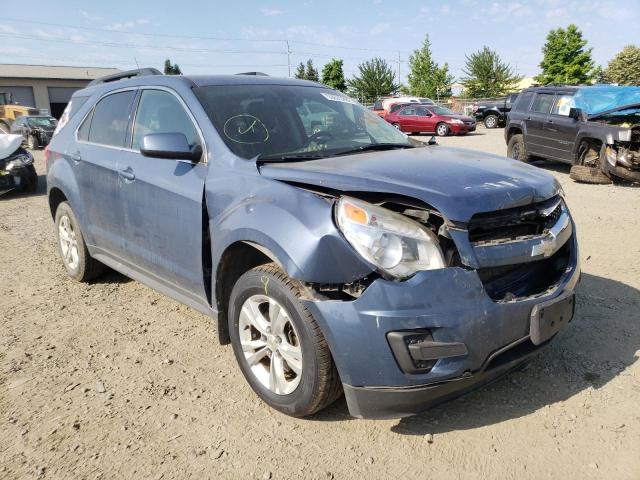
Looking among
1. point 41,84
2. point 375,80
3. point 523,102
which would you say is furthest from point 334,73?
point 523,102

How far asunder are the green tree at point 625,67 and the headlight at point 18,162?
5830 centimetres

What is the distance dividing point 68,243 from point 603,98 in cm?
971

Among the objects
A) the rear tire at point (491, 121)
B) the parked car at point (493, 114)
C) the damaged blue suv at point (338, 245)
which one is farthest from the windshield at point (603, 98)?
the rear tire at point (491, 121)

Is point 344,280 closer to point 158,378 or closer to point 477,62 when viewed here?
point 158,378

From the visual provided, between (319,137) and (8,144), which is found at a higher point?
(319,137)

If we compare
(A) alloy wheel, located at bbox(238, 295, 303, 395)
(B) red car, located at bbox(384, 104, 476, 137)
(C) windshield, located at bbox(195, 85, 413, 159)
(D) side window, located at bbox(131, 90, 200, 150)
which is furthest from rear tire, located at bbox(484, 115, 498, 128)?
(A) alloy wheel, located at bbox(238, 295, 303, 395)

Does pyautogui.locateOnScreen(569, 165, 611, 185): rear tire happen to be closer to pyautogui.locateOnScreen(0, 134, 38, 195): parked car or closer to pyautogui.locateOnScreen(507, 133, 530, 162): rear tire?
pyautogui.locateOnScreen(507, 133, 530, 162): rear tire

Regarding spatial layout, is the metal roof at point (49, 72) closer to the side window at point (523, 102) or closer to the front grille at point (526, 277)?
the side window at point (523, 102)

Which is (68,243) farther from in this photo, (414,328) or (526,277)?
(526,277)

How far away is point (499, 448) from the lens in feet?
7.90

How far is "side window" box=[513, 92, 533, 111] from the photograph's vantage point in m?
11.6

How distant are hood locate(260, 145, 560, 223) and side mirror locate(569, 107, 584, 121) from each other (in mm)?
8184

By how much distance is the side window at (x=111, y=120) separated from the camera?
3.93 metres

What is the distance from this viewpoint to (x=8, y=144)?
10805 millimetres
